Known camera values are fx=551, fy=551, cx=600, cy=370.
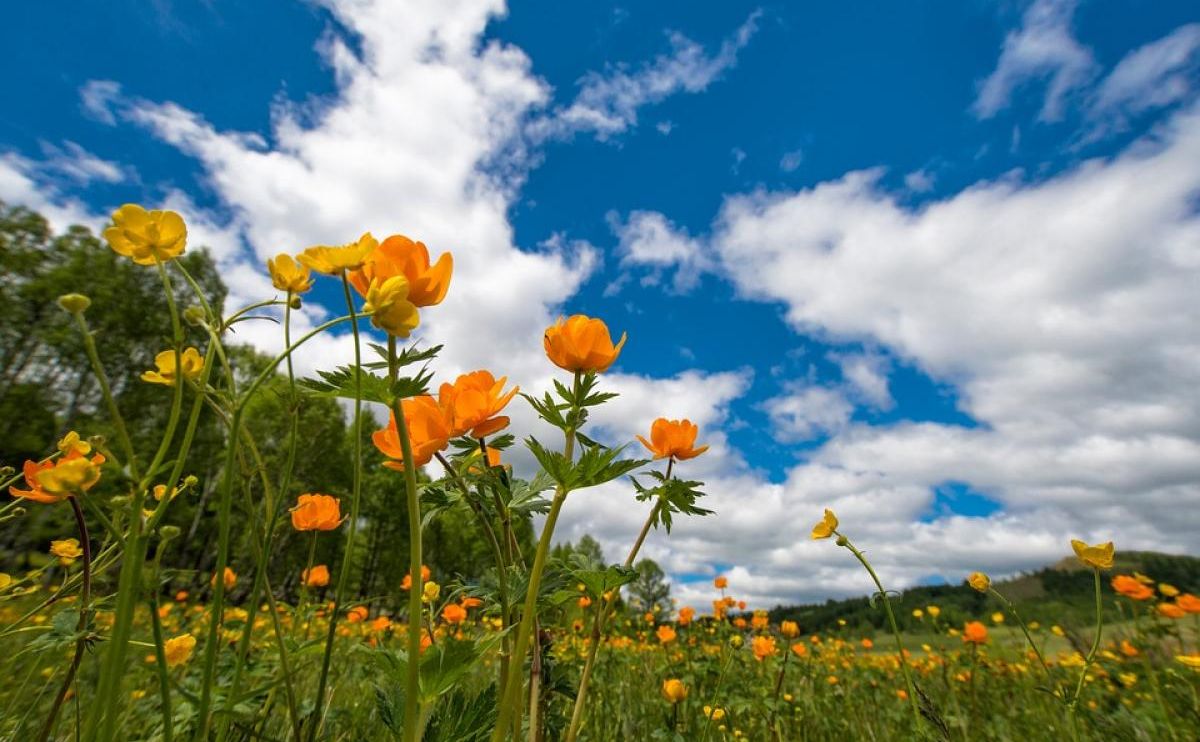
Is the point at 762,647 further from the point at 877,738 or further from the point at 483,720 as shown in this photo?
the point at 483,720

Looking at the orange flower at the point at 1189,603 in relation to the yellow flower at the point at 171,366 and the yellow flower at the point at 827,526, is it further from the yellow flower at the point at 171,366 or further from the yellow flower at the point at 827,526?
the yellow flower at the point at 171,366

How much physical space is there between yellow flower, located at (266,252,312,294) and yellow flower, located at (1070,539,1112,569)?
2293 millimetres

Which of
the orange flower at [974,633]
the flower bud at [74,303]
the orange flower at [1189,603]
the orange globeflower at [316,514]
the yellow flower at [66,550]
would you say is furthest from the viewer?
the orange flower at [974,633]

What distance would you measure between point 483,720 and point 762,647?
257 cm

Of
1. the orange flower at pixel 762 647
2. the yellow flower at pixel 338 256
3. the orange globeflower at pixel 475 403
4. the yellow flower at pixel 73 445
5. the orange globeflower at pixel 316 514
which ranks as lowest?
the orange flower at pixel 762 647

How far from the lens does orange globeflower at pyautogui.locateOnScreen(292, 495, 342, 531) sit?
1555 millimetres

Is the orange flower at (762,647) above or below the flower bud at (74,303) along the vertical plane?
below

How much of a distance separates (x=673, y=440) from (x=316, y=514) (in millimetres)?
1076

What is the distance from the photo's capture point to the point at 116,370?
18.6 metres

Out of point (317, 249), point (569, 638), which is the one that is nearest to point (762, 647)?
point (569, 638)

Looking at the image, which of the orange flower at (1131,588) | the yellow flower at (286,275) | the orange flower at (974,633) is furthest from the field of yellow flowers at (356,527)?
the orange flower at (974,633)

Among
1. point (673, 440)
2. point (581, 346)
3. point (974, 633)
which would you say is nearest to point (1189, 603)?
point (974, 633)

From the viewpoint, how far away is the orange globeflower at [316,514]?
61.2 inches

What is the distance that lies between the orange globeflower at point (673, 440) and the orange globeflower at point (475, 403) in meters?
0.59
